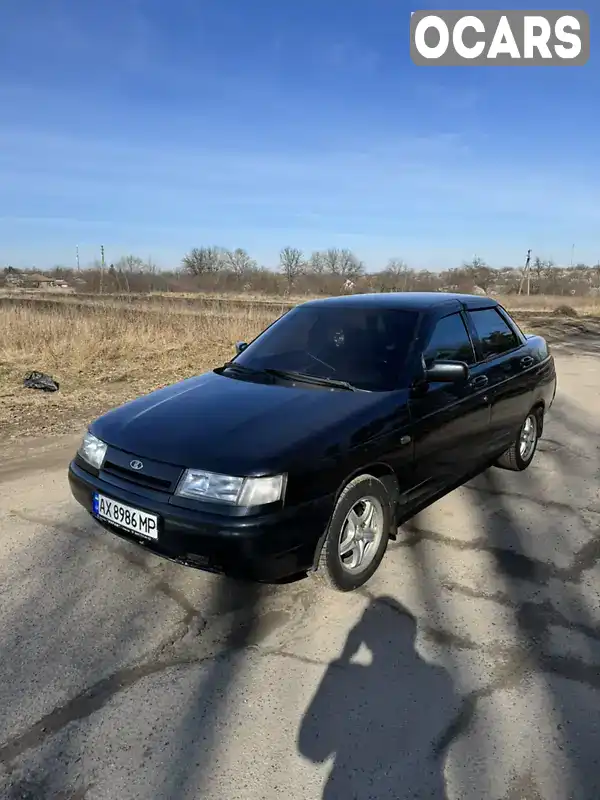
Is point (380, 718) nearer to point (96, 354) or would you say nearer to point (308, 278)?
point (96, 354)

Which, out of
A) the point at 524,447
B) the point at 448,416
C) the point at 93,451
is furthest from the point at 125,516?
the point at 524,447

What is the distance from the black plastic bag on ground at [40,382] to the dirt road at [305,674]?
17.1 feet

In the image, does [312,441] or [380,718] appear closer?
[380,718]

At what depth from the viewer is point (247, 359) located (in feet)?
14.0

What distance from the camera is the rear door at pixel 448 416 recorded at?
11.7 ft

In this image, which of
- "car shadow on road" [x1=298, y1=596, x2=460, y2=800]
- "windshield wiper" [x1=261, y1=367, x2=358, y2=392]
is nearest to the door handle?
"windshield wiper" [x1=261, y1=367, x2=358, y2=392]

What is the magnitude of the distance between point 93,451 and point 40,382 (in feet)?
20.2

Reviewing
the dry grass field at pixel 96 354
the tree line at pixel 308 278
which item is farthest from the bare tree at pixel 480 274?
the dry grass field at pixel 96 354

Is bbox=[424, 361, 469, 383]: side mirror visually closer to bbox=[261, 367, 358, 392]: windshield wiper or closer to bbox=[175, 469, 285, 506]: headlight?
bbox=[261, 367, 358, 392]: windshield wiper

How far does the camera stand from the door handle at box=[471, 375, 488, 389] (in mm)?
4122

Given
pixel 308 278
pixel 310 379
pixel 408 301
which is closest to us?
pixel 310 379

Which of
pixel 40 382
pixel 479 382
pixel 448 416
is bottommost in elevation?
pixel 40 382

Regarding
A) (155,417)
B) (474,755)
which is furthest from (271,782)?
(155,417)

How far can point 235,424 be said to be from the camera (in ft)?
10.0
